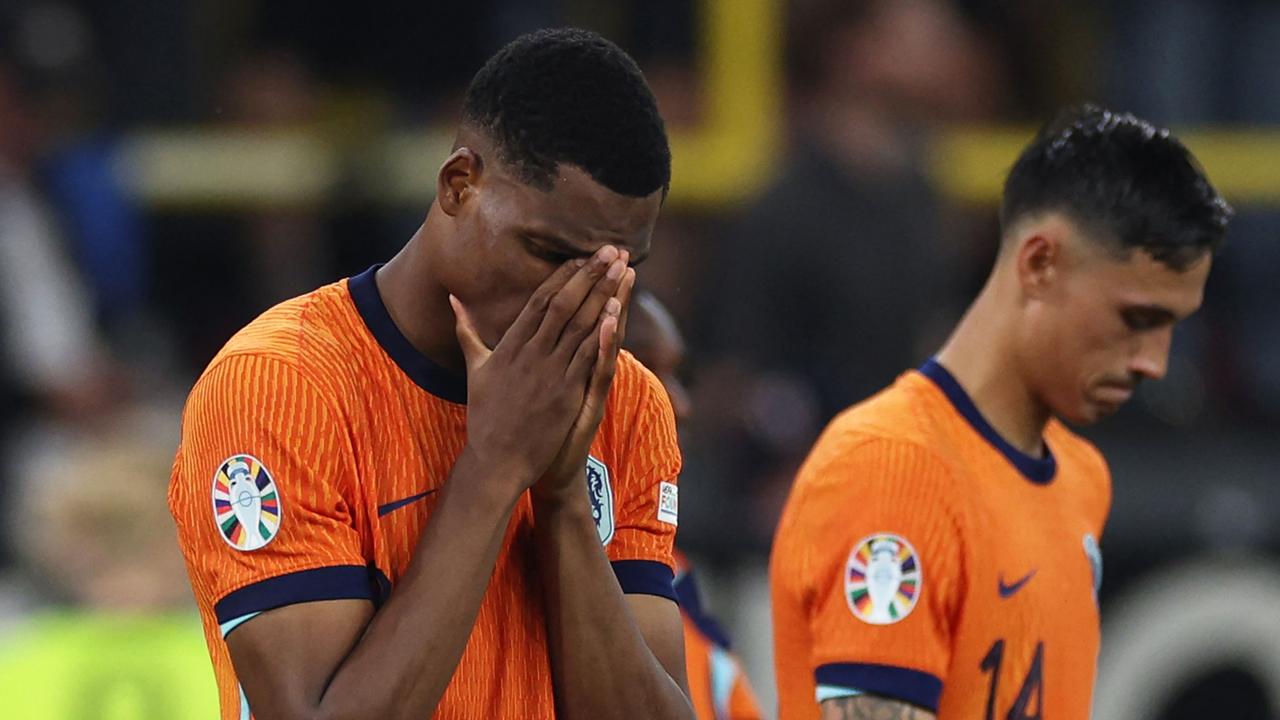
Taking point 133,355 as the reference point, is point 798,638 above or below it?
below

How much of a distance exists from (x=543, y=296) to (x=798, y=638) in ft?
4.22

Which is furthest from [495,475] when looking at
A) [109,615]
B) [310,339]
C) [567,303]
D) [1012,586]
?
[109,615]

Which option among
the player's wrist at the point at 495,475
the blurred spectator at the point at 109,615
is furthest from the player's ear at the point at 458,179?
the blurred spectator at the point at 109,615

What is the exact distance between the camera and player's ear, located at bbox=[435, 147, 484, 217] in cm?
280

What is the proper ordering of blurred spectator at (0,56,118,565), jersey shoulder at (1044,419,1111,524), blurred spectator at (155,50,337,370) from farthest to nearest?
1. blurred spectator at (155,50,337,370)
2. blurred spectator at (0,56,118,565)
3. jersey shoulder at (1044,419,1111,524)

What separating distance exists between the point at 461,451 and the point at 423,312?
21 cm

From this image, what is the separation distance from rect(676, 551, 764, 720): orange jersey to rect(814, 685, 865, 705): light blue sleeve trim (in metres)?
0.74

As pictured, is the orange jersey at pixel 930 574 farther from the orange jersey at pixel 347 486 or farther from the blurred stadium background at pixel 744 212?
the blurred stadium background at pixel 744 212

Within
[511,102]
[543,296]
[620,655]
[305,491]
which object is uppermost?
[511,102]

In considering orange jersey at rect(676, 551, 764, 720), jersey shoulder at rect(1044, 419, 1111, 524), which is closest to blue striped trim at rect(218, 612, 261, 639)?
orange jersey at rect(676, 551, 764, 720)

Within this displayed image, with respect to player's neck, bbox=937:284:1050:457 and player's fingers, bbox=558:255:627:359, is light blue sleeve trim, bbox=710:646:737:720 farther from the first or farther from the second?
player's fingers, bbox=558:255:627:359

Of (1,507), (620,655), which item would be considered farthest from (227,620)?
(1,507)

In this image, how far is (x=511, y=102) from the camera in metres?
2.79

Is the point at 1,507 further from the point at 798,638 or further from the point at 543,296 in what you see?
the point at 543,296
